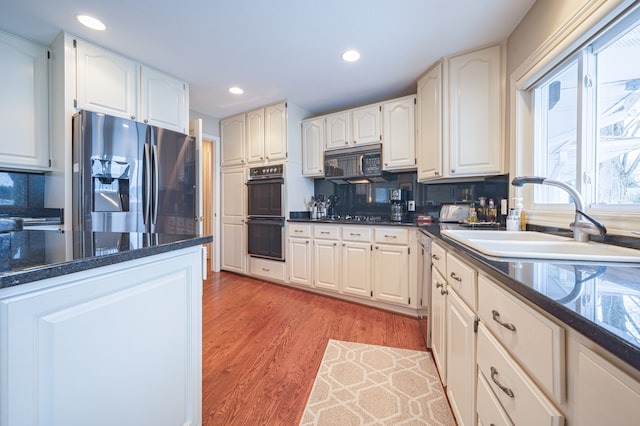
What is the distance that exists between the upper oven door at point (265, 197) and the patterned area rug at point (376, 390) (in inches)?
75.0

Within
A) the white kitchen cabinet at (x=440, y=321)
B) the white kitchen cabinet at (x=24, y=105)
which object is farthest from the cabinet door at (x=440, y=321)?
the white kitchen cabinet at (x=24, y=105)

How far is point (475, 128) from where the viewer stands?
7.15ft

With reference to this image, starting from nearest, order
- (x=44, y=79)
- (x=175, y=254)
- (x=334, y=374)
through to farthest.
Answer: (x=175, y=254) < (x=334, y=374) < (x=44, y=79)

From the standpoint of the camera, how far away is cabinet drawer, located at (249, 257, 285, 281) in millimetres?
3336

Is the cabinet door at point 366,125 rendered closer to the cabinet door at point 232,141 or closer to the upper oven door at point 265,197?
the upper oven door at point 265,197

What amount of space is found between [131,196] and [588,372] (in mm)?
2769

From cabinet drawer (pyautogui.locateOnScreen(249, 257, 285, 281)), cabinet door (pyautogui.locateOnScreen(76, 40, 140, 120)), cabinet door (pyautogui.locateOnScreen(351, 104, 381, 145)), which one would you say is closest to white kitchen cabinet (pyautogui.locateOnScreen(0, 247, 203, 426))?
cabinet door (pyautogui.locateOnScreen(76, 40, 140, 120))

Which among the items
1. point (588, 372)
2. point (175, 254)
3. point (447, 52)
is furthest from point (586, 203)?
point (175, 254)

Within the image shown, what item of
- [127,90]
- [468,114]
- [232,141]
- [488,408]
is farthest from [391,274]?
[127,90]

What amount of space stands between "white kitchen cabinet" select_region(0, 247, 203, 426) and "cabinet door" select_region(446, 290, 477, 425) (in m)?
1.07

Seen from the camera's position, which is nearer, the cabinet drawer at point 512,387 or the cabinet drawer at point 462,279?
the cabinet drawer at point 512,387

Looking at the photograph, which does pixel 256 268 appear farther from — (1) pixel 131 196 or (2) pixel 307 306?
Answer: (1) pixel 131 196

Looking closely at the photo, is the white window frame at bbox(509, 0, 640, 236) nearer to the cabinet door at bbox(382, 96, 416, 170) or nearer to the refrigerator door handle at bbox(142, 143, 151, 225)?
the cabinet door at bbox(382, 96, 416, 170)

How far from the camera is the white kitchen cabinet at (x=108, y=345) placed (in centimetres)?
55
